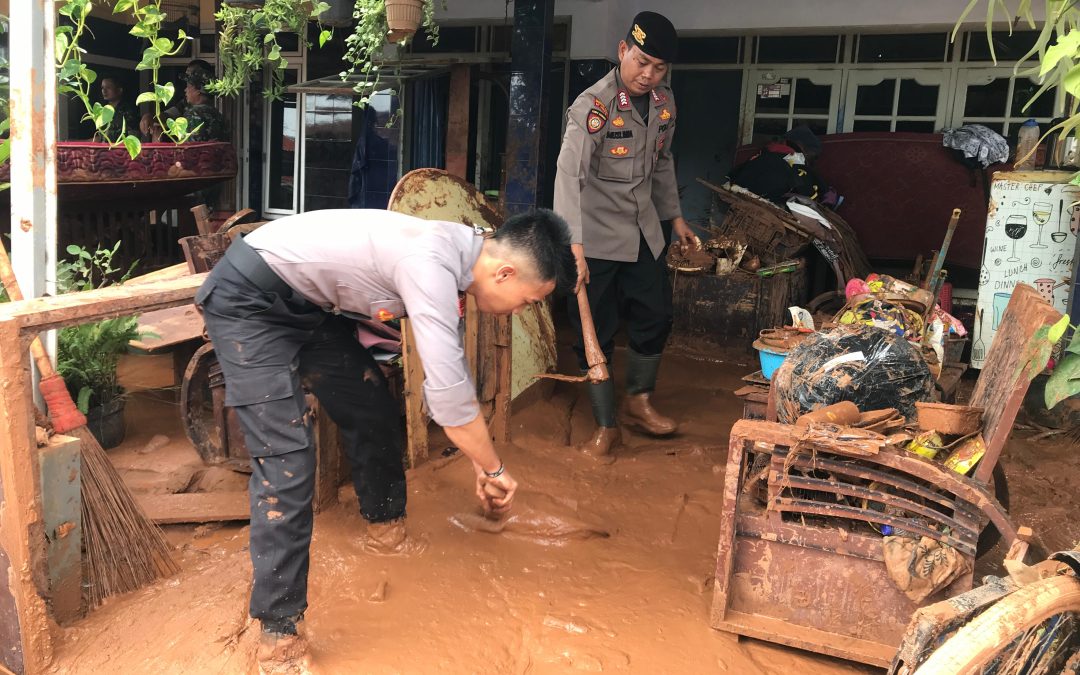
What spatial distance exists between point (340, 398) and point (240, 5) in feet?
12.3

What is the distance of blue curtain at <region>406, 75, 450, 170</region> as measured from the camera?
801cm

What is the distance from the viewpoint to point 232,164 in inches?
359

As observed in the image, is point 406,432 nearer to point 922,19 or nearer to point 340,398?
point 340,398

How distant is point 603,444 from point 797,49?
533 cm

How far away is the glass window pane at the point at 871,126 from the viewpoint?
7945 millimetres

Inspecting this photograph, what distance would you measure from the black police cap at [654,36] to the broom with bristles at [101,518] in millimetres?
2877

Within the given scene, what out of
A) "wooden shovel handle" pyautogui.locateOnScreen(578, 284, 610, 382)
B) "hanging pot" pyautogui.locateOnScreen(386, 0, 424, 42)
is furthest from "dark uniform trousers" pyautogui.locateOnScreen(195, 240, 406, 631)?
"hanging pot" pyautogui.locateOnScreen(386, 0, 424, 42)

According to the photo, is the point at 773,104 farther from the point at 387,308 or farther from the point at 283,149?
the point at 387,308

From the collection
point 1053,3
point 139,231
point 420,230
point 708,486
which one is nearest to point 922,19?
point 708,486

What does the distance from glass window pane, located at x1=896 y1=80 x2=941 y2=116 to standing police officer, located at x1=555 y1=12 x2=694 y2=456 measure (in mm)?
4180

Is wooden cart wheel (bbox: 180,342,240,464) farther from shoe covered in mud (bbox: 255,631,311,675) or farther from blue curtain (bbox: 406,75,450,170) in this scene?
blue curtain (bbox: 406,75,450,170)

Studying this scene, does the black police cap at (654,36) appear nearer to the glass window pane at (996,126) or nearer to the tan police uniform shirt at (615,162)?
the tan police uniform shirt at (615,162)

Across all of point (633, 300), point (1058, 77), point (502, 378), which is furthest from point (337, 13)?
point (1058, 77)

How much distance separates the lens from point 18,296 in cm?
276
